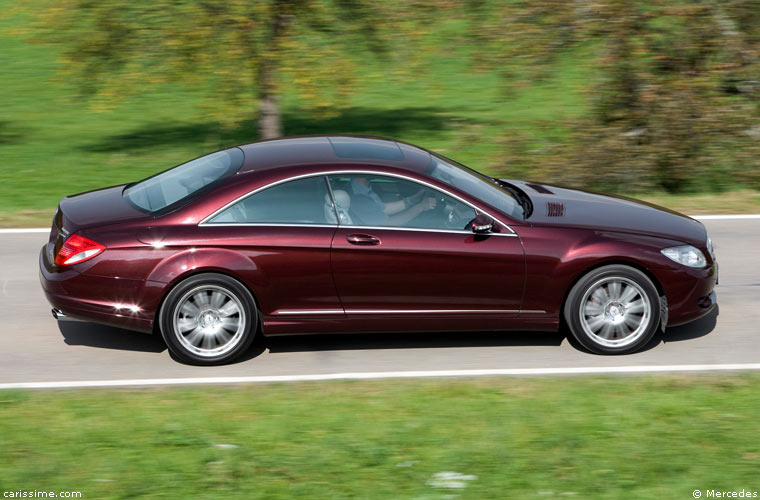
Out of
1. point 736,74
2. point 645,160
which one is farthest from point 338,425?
point 736,74

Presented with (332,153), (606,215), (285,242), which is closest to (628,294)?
(606,215)

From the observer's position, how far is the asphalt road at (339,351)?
769 centimetres

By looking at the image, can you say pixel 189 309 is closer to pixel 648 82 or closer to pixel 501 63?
pixel 501 63

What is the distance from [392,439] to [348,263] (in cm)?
179

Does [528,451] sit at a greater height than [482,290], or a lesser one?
lesser

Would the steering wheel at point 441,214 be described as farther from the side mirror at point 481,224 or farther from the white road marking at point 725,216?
the white road marking at point 725,216

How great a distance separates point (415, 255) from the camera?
25.1 ft

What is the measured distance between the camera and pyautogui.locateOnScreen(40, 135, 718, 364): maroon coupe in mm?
7574

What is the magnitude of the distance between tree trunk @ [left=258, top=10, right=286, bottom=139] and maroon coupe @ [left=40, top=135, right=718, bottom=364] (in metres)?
6.65

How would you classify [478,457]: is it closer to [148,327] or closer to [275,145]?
[148,327]

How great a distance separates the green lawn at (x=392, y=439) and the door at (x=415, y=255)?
65 centimetres

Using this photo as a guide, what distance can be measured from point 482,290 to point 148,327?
2.39 metres

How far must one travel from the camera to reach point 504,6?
14.3m

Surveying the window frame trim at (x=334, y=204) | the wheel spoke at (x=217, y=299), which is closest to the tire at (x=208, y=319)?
the wheel spoke at (x=217, y=299)
